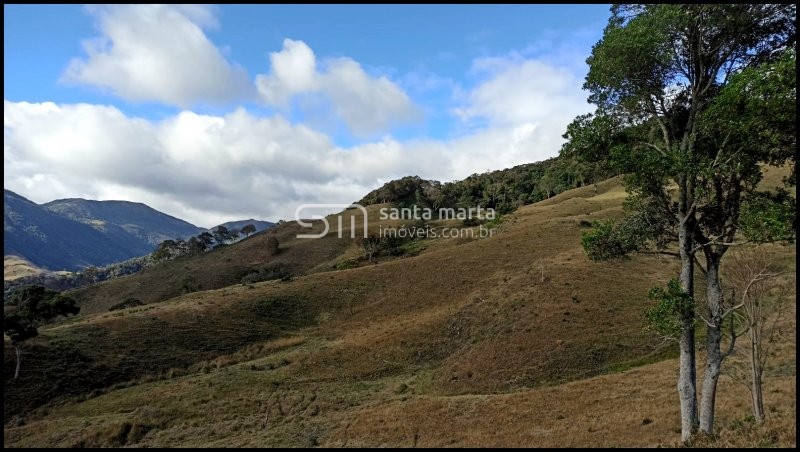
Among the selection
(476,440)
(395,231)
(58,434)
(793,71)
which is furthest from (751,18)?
(395,231)

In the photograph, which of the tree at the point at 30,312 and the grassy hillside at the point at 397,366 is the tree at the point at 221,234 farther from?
the tree at the point at 30,312

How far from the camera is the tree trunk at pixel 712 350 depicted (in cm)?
1380

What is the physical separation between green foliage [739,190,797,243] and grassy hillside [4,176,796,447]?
4898mm

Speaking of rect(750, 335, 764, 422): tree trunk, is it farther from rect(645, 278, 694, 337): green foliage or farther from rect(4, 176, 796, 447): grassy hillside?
rect(645, 278, 694, 337): green foliage

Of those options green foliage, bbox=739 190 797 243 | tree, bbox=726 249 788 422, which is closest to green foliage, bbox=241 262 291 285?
tree, bbox=726 249 788 422

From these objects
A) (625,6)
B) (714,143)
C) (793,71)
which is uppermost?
(625,6)

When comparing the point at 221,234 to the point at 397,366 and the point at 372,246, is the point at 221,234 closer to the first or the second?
the point at 372,246

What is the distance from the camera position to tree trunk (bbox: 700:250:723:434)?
13.8 metres

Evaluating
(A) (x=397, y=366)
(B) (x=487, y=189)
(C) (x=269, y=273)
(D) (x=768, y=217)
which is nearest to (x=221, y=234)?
(C) (x=269, y=273)

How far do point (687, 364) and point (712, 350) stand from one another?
2.90 feet

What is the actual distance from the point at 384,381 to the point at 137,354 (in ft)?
82.7

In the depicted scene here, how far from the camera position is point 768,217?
11.9 metres

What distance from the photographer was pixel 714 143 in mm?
14273

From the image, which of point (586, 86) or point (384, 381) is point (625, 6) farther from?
point (384, 381)
